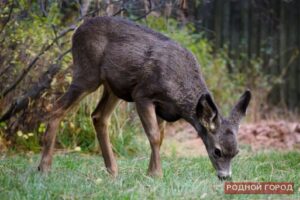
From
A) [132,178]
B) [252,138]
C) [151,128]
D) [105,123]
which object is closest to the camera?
[132,178]

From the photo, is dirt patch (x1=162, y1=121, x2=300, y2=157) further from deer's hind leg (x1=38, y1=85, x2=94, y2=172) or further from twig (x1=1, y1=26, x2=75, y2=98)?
deer's hind leg (x1=38, y1=85, x2=94, y2=172)

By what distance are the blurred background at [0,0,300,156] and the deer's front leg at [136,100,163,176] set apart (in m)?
1.51

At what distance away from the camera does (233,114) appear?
25.3 feet

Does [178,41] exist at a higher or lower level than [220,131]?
lower

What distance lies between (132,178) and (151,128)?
78 centimetres

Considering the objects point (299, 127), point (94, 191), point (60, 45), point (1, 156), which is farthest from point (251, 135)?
point (94, 191)

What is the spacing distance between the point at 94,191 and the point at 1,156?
3.78 m

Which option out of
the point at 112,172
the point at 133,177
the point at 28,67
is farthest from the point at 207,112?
the point at 28,67

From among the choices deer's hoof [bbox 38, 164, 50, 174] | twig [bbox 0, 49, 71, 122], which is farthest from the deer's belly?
twig [bbox 0, 49, 71, 122]

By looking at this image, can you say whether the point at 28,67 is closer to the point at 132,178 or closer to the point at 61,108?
the point at 61,108

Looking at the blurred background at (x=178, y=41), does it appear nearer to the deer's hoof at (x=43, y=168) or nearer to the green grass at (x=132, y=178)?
the green grass at (x=132, y=178)

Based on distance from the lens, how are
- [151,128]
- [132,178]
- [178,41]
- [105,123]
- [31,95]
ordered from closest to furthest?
[132,178] < [151,128] < [105,123] < [31,95] < [178,41]

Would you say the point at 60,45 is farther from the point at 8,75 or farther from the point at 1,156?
the point at 1,156

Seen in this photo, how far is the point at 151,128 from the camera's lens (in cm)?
772
